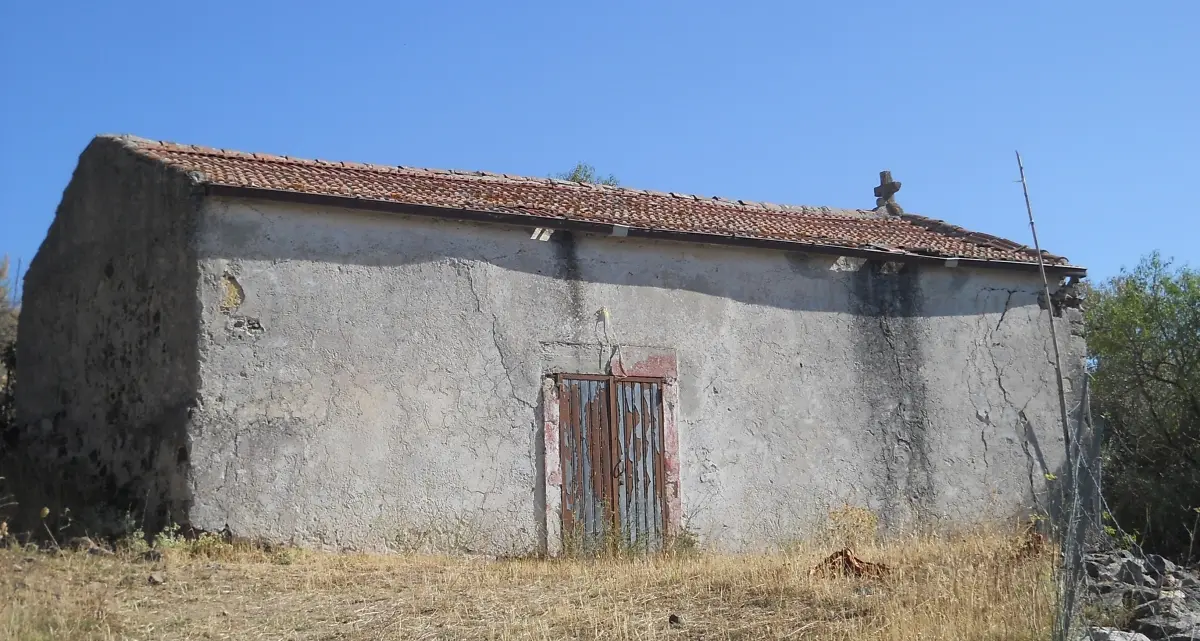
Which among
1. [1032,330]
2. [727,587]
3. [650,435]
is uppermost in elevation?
[1032,330]

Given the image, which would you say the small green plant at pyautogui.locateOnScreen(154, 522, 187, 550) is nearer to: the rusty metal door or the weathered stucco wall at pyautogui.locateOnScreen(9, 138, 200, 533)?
the weathered stucco wall at pyautogui.locateOnScreen(9, 138, 200, 533)

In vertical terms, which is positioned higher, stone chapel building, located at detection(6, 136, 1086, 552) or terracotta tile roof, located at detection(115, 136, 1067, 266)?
terracotta tile roof, located at detection(115, 136, 1067, 266)

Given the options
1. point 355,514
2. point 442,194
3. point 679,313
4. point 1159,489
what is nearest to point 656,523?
point 679,313

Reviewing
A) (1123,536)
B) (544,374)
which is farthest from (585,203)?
(1123,536)

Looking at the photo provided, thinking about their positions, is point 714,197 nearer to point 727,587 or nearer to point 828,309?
point 828,309

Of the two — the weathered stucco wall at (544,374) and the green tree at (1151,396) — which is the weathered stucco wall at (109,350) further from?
the green tree at (1151,396)

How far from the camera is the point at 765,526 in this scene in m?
12.3

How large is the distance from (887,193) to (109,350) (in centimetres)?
1078

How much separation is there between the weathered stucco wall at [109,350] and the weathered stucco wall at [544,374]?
485mm

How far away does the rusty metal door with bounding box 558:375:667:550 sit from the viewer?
1146 centimetres

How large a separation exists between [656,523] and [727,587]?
309 cm

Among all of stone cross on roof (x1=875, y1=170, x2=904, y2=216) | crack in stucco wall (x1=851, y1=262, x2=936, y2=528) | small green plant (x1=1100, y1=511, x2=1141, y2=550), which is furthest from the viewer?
stone cross on roof (x1=875, y1=170, x2=904, y2=216)

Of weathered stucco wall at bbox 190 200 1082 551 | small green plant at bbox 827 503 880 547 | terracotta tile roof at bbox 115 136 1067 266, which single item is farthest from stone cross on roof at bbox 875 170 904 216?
small green plant at bbox 827 503 880 547

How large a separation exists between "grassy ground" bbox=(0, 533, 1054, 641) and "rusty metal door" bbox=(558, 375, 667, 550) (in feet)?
4.31
